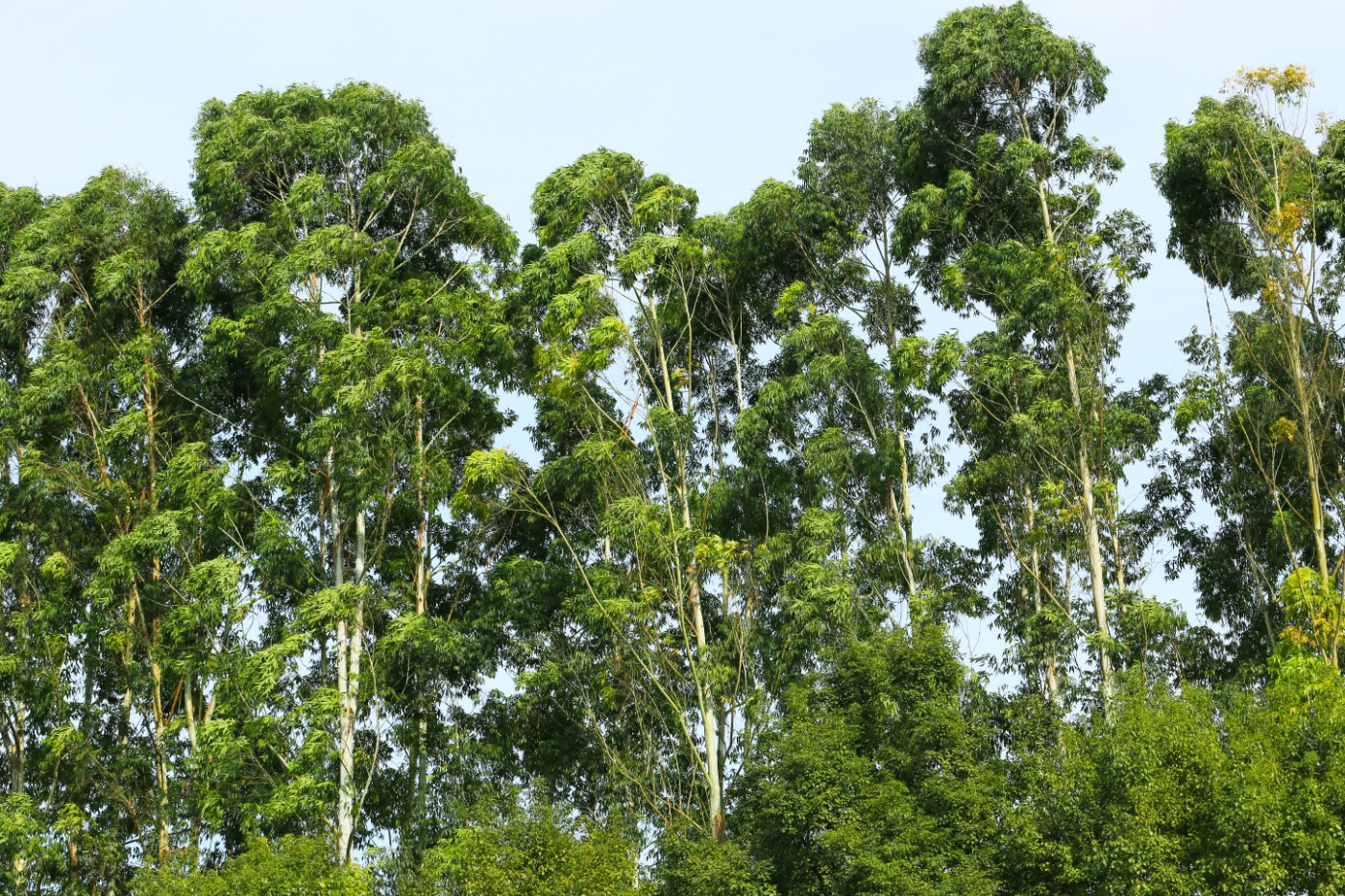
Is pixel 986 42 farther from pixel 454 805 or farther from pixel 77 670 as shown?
pixel 77 670

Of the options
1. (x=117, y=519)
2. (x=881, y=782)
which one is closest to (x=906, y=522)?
(x=881, y=782)

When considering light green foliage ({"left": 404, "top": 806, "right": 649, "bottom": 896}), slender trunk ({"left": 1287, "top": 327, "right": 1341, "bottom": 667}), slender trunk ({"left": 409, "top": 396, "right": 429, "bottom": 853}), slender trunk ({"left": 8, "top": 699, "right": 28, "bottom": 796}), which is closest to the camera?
light green foliage ({"left": 404, "top": 806, "right": 649, "bottom": 896})

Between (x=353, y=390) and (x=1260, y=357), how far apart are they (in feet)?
40.1

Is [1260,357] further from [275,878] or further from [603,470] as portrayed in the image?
[275,878]

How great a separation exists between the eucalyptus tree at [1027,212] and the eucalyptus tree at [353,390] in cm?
666

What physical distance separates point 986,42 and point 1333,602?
9.48 meters

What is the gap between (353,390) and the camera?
814 inches

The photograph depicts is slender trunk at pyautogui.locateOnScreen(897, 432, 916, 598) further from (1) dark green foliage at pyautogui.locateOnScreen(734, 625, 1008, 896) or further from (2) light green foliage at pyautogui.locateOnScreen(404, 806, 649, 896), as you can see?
(2) light green foliage at pyautogui.locateOnScreen(404, 806, 649, 896)

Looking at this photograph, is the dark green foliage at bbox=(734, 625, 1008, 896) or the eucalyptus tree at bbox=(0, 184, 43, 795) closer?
the dark green foliage at bbox=(734, 625, 1008, 896)

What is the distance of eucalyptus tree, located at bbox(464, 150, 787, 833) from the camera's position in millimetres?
20594

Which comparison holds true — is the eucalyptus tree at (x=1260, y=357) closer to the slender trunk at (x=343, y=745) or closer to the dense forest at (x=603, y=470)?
the dense forest at (x=603, y=470)

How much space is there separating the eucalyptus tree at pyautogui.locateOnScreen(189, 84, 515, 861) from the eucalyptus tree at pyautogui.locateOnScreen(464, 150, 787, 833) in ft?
3.37

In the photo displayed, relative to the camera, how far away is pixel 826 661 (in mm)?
19016

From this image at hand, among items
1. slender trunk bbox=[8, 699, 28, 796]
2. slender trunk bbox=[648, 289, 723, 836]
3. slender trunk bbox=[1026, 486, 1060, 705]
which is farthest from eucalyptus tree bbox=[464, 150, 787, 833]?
slender trunk bbox=[8, 699, 28, 796]
